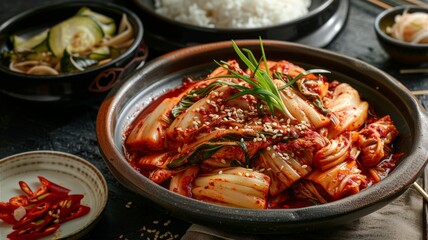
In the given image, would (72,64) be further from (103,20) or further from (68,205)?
(68,205)

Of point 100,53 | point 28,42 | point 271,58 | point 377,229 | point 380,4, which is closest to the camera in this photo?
point 377,229

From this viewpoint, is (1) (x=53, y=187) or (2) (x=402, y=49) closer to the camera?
(1) (x=53, y=187)

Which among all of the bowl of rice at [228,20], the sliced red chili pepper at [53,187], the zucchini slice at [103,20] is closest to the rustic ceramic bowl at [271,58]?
the sliced red chili pepper at [53,187]

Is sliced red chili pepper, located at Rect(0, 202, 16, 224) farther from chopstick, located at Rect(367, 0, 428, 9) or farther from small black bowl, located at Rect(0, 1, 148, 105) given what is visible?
chopstick, located at Rect(367, 0, 428, 9)

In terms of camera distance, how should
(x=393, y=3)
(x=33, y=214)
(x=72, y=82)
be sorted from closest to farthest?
1. (x=33, y=214)
2. (x=72, y=82)
3. (x=393, y=3)

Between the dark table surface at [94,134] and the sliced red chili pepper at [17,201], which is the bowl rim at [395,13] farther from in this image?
the sliced red chili pepper at [17,201]

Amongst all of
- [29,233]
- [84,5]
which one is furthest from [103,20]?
[29,233]

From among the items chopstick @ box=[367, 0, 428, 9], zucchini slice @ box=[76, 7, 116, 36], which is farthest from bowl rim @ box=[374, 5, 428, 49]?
zucchini slice @ box=[76, 7, 116, 36]

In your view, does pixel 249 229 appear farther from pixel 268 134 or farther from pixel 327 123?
pixel 327 123
